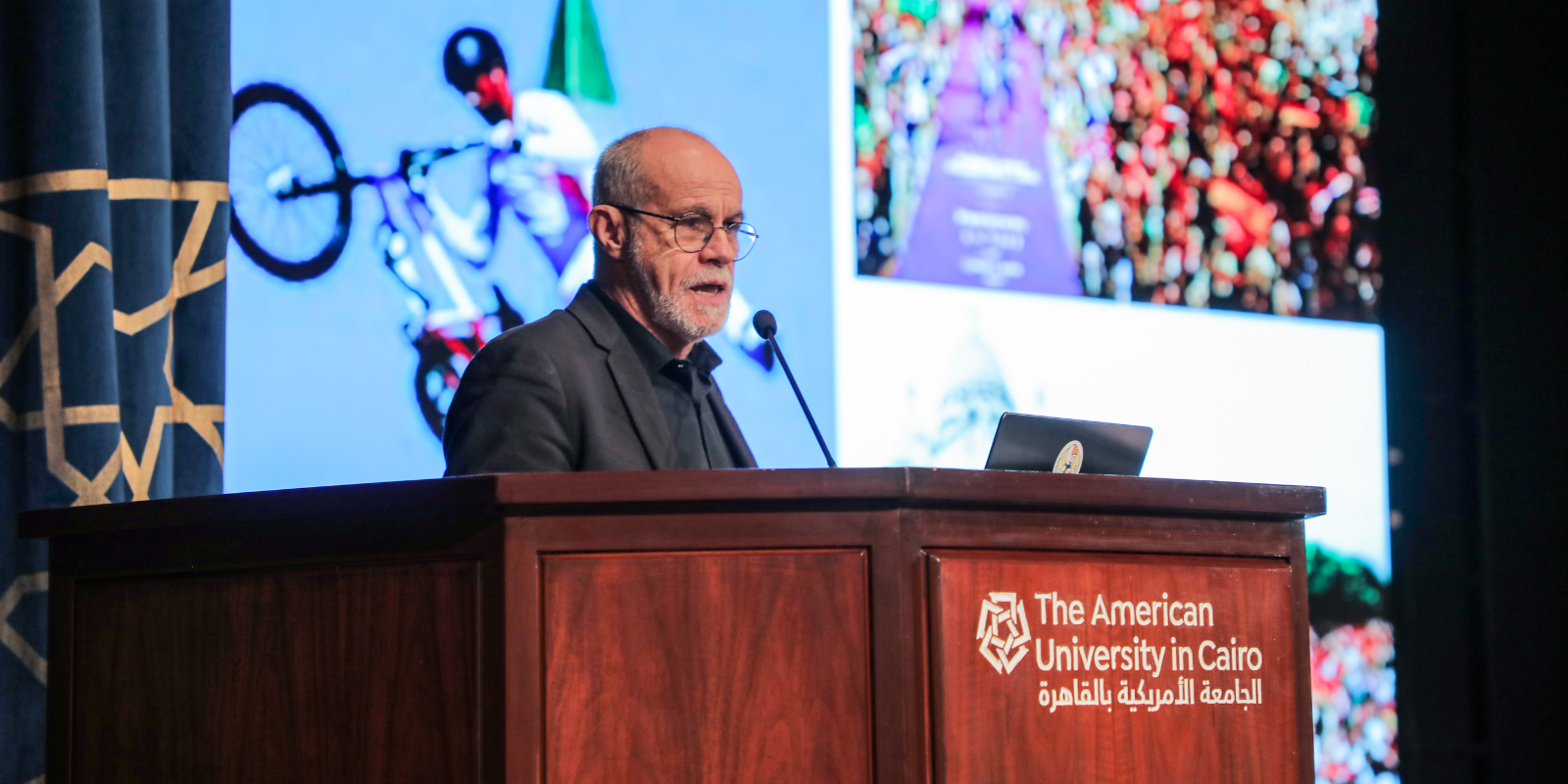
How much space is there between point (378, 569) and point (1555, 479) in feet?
12.7

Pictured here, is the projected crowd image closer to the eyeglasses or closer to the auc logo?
the eyeglasses

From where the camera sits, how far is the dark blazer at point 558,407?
5.90 feet

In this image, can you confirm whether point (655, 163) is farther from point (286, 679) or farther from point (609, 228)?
point (286, 679)

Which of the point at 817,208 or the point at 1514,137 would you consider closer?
the point at 817,208

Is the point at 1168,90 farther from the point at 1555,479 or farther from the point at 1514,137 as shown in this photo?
the point at 1555,479

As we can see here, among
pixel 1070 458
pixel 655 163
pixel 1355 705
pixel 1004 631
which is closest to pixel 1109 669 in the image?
pixel 1004 631

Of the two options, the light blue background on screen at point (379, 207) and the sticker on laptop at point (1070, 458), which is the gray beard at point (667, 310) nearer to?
the light blue background on screen at point (379, 207)

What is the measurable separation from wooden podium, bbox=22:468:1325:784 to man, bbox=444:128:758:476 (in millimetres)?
649

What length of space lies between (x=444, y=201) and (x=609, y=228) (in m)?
0.62

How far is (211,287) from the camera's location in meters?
2.53

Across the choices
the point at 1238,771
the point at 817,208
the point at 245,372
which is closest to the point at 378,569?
the point at 1238,771

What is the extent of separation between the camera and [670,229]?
217 centimetres

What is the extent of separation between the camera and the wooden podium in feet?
3.90

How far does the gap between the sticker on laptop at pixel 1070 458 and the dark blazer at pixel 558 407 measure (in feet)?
1.91
